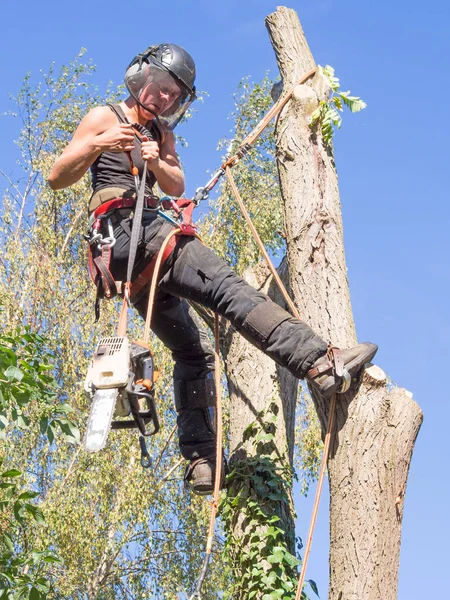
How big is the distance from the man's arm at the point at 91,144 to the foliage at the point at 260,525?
1.90 meters

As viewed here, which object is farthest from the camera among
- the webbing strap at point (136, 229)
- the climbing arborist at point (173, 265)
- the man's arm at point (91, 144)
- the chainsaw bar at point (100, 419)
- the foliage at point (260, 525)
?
the foliage at point (260, 525)

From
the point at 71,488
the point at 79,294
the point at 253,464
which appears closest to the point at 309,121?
the point at 253,464

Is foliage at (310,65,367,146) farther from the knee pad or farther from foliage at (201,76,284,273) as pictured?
foliage at (201,76,284,273)

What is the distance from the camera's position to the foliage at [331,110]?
513 centimetres

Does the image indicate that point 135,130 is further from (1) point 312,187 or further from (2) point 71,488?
(2) point 71,488

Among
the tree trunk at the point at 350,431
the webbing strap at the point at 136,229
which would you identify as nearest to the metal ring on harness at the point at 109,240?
the webbing strap at the point at 136,229

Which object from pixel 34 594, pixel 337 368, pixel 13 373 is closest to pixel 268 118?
pixel 337 368

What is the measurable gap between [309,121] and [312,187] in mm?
423

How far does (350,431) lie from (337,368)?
297 millimetres

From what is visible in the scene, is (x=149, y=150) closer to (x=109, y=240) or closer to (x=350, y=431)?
(x=109, y=240)

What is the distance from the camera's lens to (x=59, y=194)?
14805mm

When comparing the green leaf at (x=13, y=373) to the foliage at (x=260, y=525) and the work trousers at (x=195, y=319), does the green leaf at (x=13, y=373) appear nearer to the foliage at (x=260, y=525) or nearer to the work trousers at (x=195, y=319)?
the work trousers at (x=195, y=319)

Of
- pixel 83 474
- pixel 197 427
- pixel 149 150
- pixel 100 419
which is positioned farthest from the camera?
pixel 83 474

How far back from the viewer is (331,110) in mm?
5148
